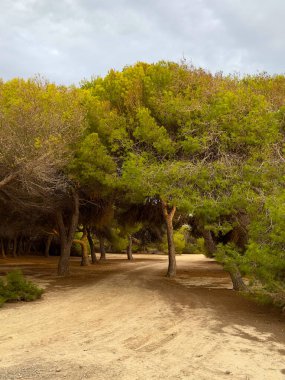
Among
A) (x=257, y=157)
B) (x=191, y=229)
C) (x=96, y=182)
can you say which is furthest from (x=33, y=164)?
(x=191, y=229)

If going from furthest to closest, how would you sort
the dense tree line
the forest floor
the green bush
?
the green bush, the dense tree line, the forest floor

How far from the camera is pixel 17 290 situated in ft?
43.2

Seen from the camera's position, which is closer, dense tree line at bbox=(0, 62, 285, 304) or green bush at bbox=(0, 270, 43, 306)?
dense tree line at bbox=(0, 62, 285, 304)

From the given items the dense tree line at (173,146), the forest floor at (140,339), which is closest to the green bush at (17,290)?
the forest floor at (140,339)

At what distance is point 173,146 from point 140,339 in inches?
369

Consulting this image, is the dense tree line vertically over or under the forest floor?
over

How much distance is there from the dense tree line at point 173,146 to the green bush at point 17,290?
299 centimetres

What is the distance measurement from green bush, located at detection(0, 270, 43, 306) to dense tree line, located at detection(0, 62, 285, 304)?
2989mm

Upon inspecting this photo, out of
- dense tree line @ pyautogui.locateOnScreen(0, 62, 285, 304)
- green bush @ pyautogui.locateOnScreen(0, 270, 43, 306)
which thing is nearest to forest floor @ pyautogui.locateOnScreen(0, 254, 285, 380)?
green bush @ pyautogui.locateOnScreen(0, 270, 43, 306)

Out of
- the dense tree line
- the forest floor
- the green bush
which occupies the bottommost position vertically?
the forest floor

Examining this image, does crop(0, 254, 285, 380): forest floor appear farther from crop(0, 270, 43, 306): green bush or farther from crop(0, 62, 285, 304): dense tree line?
crop(0, 62, 285, 304): dense tree line

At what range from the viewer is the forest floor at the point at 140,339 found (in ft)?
19.1

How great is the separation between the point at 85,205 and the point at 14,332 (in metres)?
16.5

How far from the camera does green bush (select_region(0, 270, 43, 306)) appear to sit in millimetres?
12680
